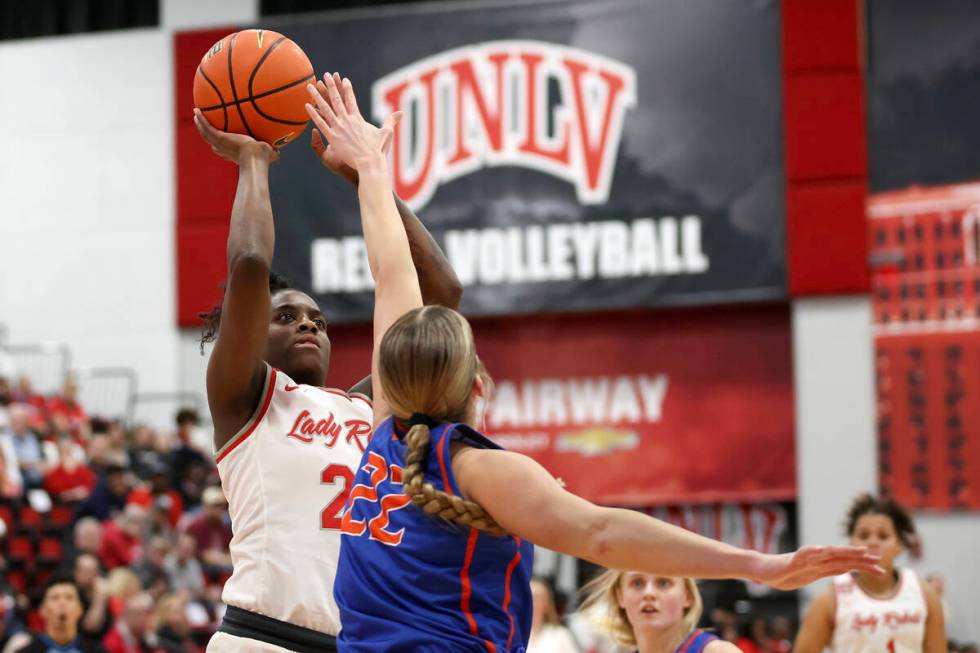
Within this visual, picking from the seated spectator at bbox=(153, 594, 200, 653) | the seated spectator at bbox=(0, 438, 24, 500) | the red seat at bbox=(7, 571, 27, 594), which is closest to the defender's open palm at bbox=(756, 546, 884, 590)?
the seated spectator at bbox=(153, 594, 200, 653)

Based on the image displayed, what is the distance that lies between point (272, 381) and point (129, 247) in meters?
13.5

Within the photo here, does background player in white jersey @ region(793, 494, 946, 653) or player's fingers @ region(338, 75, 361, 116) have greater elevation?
player's fingers @ region(338, 75, 361, 116)

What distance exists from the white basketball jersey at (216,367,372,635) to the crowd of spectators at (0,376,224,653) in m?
5.88

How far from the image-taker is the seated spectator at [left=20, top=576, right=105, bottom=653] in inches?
328

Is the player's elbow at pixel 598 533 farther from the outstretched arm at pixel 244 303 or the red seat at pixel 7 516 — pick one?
the red seat at pixel 7 516

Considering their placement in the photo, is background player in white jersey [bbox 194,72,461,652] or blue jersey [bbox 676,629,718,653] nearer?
background player in white jersey [bbox 194,72,461,652]

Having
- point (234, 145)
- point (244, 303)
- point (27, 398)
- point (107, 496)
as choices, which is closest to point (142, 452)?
point (27, 398)

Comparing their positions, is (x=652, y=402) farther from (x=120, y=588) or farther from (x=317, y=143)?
(x=317, y=143)

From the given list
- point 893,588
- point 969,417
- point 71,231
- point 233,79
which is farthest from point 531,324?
point 233,79

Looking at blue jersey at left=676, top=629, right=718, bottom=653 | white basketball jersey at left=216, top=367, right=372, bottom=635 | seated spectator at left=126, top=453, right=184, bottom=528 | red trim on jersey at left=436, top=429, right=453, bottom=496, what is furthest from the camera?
seated spectator at left=126, top=453, right=184, bottom=528

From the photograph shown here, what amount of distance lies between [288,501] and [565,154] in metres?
12.0

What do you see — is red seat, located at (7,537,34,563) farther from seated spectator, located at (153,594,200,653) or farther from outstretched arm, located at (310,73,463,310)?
outstretched arm, located at (310,73,463,310)

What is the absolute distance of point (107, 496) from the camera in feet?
43.1

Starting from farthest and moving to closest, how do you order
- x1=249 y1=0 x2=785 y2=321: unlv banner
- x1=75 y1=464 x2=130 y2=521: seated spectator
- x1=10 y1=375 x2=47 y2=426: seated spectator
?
x1=10 y1=375 x2=47 y2=426: seated spectator, x1=249 y1=0 x2=785 y2=321: unlv banner, x1=75 y1=464 x2=130 y2=521: seated spectator
